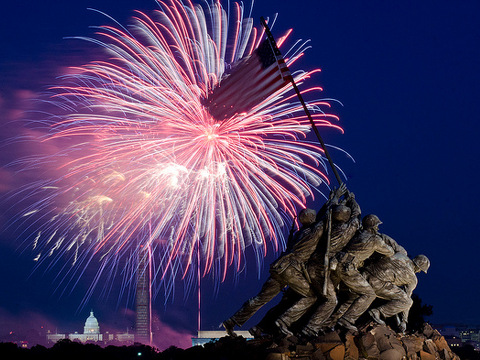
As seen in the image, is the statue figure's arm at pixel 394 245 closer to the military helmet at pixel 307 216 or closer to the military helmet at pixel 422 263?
the military helmet at pixel 422 263

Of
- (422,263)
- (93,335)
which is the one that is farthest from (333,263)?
(93,335)

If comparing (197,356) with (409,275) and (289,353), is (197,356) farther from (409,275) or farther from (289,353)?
→ (409,275)

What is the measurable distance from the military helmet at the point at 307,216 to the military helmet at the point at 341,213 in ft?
2.71

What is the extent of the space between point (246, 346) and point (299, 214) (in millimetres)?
4269

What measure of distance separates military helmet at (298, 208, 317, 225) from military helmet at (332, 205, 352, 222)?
2.71 feet

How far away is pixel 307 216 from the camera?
690 inches

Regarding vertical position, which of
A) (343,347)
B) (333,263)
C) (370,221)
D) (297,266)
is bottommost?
(343,347)

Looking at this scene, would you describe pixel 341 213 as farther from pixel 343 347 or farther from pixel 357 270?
pixel 343 347

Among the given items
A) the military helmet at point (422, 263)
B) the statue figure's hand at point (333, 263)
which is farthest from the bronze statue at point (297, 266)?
the military helmet at point (422, 263)

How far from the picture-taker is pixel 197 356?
51.6 feet

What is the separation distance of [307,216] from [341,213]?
1.15 m

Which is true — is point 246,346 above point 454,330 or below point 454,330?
below

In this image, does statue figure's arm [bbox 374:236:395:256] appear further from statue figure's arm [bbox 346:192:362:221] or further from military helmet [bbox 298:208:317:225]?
military helmet [bbox 298:208:317:225]

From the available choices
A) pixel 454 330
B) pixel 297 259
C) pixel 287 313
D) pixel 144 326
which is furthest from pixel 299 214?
pixel 144 326
